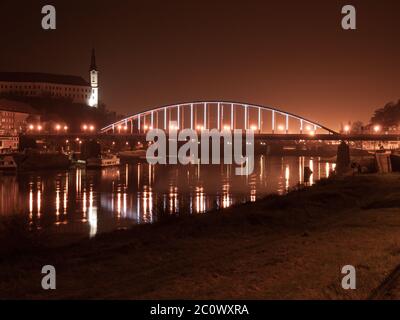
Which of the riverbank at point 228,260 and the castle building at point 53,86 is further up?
the castle building at point 53,86

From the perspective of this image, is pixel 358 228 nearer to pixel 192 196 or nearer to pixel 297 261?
pixel 297 261

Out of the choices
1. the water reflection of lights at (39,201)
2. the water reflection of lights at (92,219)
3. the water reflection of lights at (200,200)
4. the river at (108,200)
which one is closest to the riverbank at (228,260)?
the water reflection of lights at (92,219)

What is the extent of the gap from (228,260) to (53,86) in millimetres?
134409

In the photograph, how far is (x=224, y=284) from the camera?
7188 mm

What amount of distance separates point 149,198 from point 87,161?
36.9m

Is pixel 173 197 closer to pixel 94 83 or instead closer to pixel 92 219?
pixel 92 219

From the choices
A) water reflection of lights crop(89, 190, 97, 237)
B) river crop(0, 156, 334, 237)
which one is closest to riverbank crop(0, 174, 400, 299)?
water reflection of lights crop(89, 190, 97, 237)

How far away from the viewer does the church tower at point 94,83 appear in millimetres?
141250

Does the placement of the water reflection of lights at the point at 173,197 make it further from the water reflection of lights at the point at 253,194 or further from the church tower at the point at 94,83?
the church tower at the point at 94,83

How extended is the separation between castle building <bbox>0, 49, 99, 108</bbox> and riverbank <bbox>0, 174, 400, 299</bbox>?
118 meters

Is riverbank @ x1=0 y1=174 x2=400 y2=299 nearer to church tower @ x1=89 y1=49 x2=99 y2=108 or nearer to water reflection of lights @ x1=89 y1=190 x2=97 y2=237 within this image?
water reflection of lights @ x1=89 y1=190 x2=97 y2=237

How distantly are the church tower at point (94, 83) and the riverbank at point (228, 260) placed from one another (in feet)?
427

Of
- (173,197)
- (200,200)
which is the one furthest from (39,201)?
(200,200)

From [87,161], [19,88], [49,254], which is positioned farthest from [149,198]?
[19,88]
